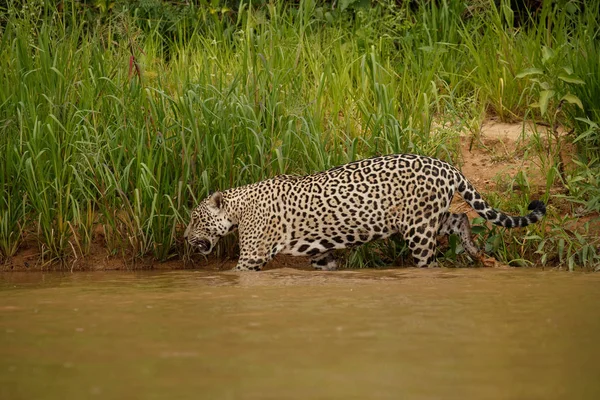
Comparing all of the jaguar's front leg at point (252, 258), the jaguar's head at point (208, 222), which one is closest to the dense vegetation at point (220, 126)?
the jaguar's head at point (208, 222)

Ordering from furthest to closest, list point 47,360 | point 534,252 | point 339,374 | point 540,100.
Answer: point 540,100 < point 534,252 < point 47,360 < point 339,374

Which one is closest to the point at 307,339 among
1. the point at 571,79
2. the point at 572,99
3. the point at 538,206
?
the point at 538,206

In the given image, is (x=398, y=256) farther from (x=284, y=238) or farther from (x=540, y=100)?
(x=540, y=100)

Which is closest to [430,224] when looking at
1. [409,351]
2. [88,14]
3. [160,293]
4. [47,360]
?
[160,293]

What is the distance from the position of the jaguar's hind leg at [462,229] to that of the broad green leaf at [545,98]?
4.52 ft

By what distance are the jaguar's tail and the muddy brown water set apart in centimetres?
88

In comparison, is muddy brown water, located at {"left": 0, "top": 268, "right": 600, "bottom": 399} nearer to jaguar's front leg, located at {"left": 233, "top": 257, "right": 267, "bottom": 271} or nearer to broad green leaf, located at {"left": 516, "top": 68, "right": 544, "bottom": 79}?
jaguar's front leg, located at {"left": 233, "top": 257, "right": 267, "bottom": 271}

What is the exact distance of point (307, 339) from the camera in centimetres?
412

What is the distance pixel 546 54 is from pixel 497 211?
6.61ft

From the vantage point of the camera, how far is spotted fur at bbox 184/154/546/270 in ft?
23.4

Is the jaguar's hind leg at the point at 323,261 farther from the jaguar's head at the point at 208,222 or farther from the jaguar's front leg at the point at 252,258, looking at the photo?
the jaguar's head at the point at 208,222

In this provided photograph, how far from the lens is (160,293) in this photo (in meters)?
5.79

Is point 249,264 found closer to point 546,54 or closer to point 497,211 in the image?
point 497,211

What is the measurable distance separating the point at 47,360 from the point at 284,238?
372 centimetres
